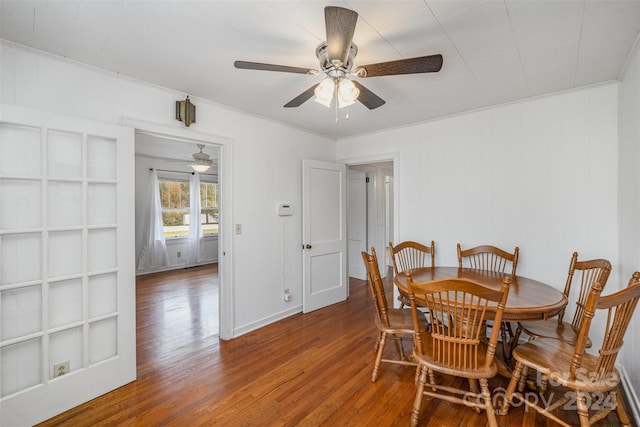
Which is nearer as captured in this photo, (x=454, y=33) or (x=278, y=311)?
(x=454, y=33)

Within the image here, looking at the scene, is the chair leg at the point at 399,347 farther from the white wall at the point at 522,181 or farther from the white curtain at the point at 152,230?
the white curtain at the point at 152,230

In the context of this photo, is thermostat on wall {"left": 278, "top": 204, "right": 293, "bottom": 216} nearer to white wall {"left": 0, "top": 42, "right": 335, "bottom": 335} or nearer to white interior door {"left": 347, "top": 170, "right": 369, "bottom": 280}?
white wall {"left": 0, "top": 42, "right": 335, "bottom": 335}

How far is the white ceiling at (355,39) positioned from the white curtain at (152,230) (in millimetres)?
4080

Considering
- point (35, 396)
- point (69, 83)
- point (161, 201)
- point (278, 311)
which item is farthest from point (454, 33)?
point (161, 201)

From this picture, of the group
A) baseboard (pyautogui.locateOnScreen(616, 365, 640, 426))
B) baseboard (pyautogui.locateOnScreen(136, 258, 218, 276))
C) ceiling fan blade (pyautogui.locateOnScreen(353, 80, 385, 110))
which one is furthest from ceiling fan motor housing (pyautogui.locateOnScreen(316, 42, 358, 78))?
baseboard (pyautogui.locateOnScreen(136, 258, 218, 276))

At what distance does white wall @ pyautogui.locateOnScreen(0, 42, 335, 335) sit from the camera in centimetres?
186

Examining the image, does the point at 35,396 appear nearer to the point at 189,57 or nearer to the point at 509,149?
the point at 189,57

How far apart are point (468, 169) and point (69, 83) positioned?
358cm

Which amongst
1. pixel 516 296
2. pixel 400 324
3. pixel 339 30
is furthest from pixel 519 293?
pixel 339 30

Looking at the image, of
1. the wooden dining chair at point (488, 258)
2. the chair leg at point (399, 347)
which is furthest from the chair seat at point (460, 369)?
the wooden dining chair at point (488, 258)

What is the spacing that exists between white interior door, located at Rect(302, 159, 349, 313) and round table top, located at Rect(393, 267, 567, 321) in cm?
143

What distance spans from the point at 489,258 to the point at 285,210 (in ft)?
7.53

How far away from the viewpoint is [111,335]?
212 cm

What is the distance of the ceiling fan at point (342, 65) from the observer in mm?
1284
